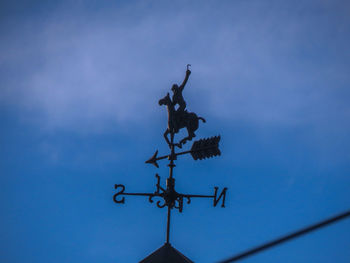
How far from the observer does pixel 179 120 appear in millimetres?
4578

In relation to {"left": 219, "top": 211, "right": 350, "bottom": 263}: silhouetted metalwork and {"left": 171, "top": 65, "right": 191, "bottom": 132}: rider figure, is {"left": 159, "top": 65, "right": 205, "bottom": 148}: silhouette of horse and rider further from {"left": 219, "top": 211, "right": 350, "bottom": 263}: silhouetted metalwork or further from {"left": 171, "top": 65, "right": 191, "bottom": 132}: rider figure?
{"left": 219, "top": 211, "right": 350, "bottom": 263}: silhouetted metalwork

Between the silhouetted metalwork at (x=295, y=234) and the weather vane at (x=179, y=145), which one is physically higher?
the weather vane at (x=179, y=145)

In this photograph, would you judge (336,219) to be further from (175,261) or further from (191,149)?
(191,149)

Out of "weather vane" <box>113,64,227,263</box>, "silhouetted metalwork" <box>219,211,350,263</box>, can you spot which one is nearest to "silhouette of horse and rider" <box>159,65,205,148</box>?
"weather vane" <box>113,64,227,263</box>

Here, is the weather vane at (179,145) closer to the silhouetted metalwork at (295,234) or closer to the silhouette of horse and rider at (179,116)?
the silhouette of horse and rider at (179,116)

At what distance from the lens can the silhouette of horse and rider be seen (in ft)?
14.8

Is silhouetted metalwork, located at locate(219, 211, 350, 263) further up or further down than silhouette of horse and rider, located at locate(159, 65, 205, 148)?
further down

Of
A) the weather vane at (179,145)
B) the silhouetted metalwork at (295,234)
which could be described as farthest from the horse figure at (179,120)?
the silhouetted metalwork at (295,234)

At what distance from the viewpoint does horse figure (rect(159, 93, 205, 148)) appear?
450 centimetres

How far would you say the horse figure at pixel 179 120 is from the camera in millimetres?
4501

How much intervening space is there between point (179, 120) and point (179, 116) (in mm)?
49

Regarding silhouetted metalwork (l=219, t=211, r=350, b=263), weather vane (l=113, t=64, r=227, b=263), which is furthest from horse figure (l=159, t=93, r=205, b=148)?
silhouetted metalwork (l=219, t=211, r=350, b=263)

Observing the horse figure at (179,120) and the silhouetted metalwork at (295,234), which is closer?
the silhouetted metalwork at (295,234)

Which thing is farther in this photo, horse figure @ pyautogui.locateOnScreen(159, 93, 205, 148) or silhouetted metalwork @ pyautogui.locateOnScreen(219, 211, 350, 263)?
horse figure @ pyautogui.locateOnScreen(159, 93, 205, 148)
